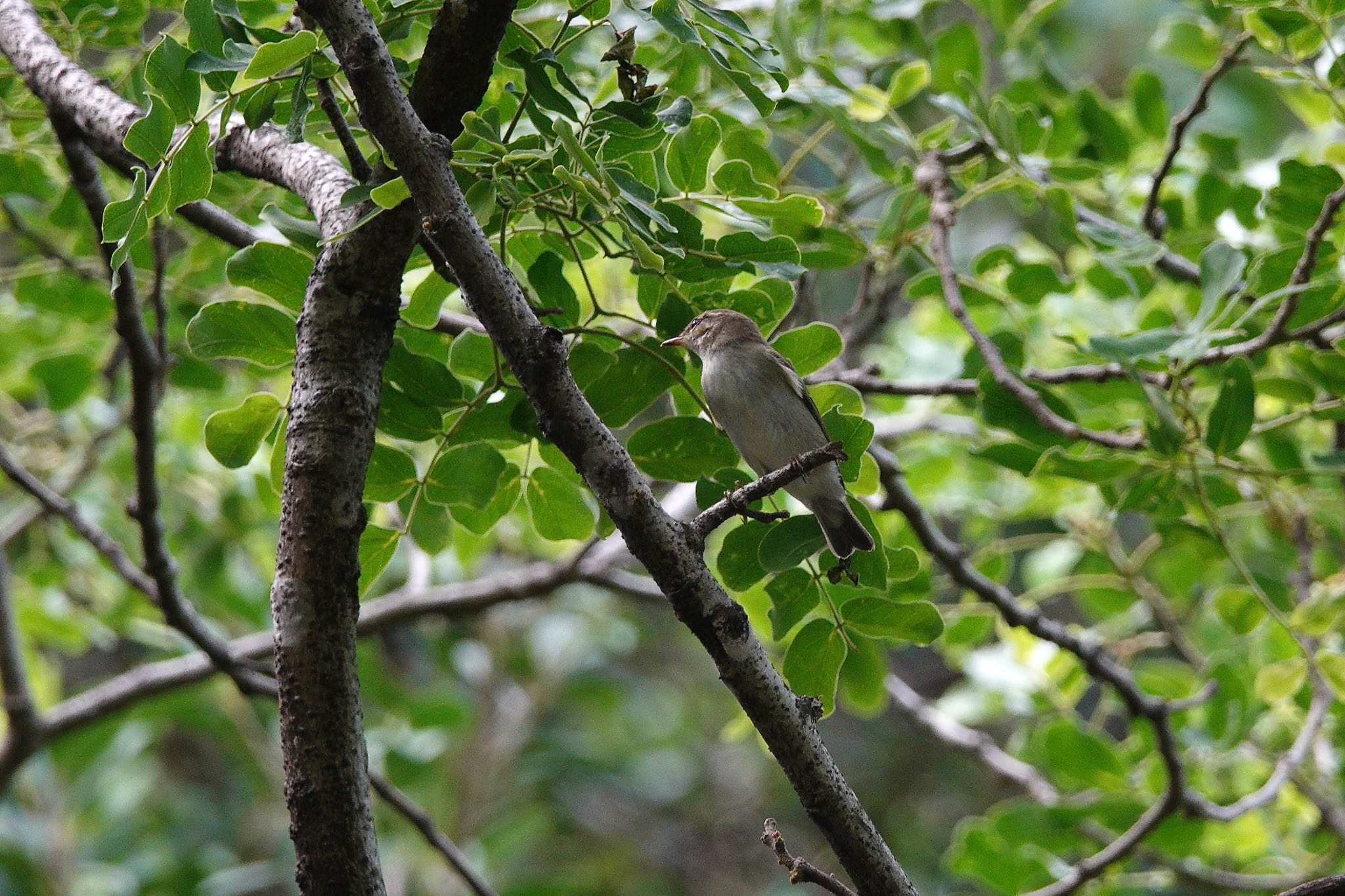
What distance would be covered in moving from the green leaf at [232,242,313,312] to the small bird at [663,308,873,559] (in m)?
0.58

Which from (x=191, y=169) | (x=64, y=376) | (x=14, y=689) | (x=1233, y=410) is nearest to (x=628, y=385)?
(x=191, y=169)

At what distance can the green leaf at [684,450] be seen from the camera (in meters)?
1.90

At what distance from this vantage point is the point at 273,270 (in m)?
1.79

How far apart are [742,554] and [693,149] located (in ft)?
2.09

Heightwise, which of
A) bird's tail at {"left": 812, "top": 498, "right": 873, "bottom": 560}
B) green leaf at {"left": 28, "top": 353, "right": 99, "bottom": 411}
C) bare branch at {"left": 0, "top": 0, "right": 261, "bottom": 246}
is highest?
green leaf at {"left": 28, "top": 353, "right": 99, "bottom": 411}

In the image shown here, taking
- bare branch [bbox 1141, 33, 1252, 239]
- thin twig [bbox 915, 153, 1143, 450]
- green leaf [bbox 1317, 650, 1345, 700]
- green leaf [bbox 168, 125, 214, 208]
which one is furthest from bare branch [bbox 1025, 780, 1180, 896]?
green leaf [bbox 168, 125, 214, 208]

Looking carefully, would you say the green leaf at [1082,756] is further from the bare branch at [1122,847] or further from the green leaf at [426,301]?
the green leaf at [426,301]

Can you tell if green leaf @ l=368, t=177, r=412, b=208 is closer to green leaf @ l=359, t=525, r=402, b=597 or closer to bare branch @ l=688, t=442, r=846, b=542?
bare branch @ l=688, t=442, r=846, b=542

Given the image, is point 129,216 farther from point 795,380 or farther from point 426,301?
point 795,380

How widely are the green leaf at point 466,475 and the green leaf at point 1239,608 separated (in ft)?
6.68

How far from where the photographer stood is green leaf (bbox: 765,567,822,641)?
1848mm

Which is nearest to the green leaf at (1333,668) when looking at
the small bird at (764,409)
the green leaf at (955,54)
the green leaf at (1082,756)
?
the green leaf at (1082,756)

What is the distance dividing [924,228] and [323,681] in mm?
1855

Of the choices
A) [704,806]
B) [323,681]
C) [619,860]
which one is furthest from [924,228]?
[704,806]
